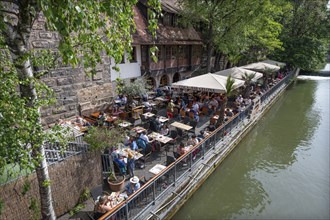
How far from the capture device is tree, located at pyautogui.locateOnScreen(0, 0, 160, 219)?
2.99 meters

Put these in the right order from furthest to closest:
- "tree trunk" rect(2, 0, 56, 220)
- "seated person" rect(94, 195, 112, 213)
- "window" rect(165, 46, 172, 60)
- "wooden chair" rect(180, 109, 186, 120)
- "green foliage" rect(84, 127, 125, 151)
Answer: "window" rect(165, 46, 172, 60) < "wooden chair" rect(180, 109, 186, 120) < "green foliage" rect(84, 127, 125, 151) < "seated person" rect(94, 195, 112, 213) < "tree trunk" rect(2, 0, 56, 220)

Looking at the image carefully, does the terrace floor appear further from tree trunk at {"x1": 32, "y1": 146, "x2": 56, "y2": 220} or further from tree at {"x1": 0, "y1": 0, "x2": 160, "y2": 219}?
tree at {"x1": 0, "y1": 0, "x2": 160, "y2": 219}

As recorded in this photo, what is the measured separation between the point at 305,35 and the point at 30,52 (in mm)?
37366

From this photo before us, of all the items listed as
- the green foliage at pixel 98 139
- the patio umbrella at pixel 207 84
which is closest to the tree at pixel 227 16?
the patio umbrella at pixel 207 84

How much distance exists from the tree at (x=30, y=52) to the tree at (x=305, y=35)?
107ft

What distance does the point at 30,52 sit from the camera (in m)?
3.90

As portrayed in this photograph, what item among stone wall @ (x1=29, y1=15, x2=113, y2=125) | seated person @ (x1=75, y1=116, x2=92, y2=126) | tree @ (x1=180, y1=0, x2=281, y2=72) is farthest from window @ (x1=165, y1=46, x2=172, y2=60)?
seated person @ (x1=75, y1=116, x2=92, y2=126)

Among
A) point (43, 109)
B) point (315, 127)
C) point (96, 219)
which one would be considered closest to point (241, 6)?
point (315, 127)

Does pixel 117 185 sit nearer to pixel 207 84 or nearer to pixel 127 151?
pixel 127 151

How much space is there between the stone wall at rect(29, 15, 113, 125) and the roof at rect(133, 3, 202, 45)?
4.31m

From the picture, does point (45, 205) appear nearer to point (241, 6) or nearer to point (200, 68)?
point (241, 6)

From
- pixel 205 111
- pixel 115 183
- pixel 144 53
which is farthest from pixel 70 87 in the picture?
pixel 144 53

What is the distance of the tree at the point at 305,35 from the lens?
100ft

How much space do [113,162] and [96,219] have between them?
257cm
